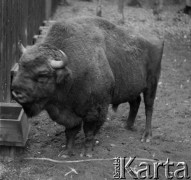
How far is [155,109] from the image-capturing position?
8.20 m

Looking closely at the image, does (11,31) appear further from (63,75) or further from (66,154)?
(63,75)

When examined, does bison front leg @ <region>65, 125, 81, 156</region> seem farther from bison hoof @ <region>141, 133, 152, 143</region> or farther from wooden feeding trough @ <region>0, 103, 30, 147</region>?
bison hoof @ <region>141, 133, 152, 143</region>

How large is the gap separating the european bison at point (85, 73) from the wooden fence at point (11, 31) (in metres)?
→ 1.77

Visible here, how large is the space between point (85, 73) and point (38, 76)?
0.76m

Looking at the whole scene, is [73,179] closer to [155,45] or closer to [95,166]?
[95,166]

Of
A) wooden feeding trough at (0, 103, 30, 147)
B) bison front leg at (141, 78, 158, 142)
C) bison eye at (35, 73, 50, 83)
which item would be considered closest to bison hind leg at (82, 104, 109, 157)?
wooden feeding trough at (0, 103, 30, 147)

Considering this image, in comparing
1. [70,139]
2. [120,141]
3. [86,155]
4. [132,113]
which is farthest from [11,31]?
[86,155]

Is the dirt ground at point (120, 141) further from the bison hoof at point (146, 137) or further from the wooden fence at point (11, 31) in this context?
the wooden fence at point (11, 31)

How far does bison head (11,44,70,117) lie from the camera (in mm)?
4812

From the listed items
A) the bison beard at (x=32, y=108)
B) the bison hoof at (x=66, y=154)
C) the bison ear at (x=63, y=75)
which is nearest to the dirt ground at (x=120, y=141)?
the bison hoof at (x=66, y=154)

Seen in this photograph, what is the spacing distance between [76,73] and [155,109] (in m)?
3.19

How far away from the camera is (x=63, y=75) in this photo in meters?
5.07

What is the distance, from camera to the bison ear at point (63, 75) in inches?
198

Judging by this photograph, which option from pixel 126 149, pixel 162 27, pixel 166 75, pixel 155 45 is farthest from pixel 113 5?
pixel 126 149
